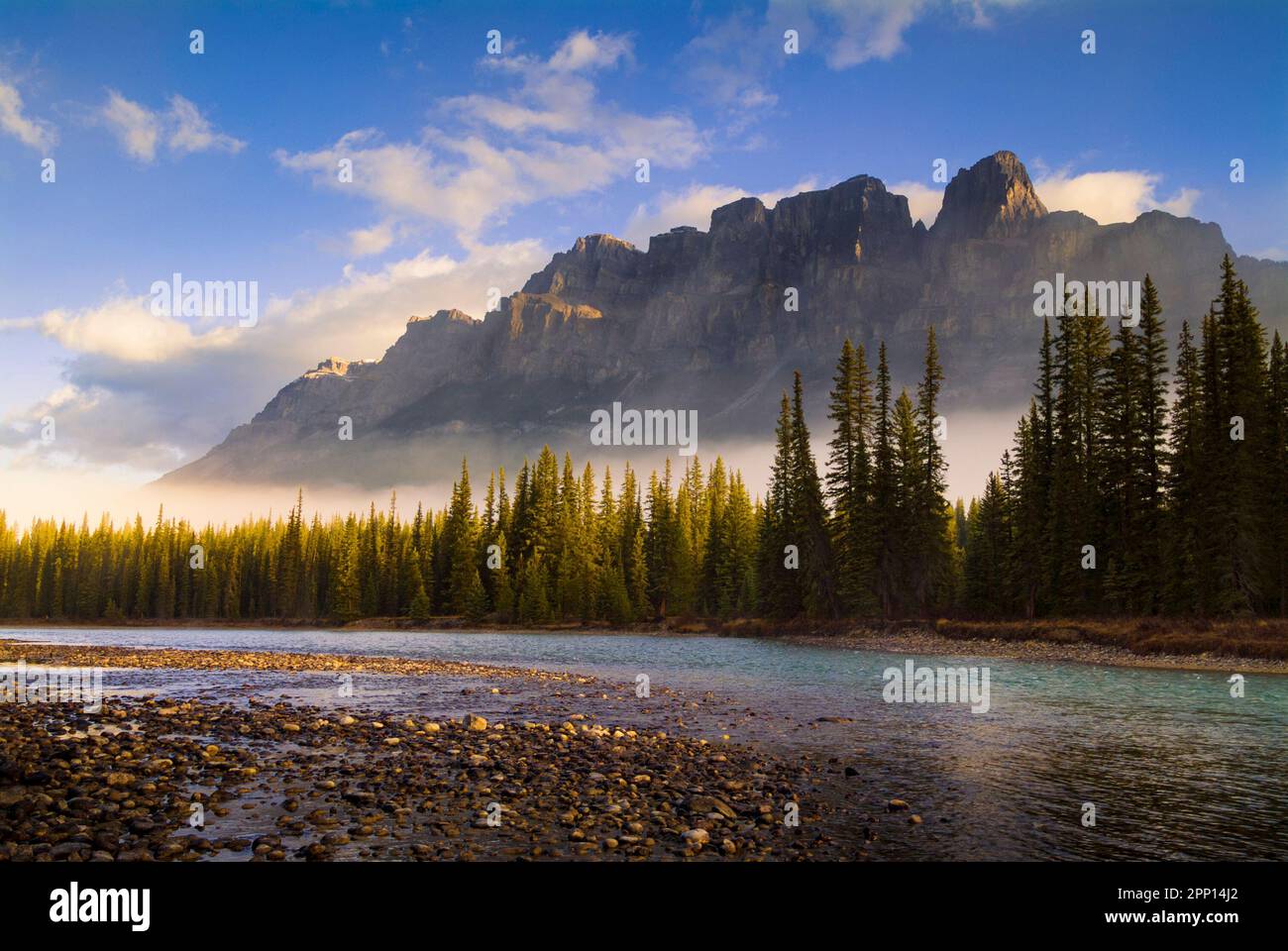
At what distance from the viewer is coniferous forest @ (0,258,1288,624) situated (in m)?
50.1

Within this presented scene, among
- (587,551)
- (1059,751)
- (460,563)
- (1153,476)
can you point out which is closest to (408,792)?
(1059,751)

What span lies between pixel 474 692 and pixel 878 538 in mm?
49796

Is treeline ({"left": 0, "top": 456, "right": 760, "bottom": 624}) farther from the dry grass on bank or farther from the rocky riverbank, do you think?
the rocky riverbank

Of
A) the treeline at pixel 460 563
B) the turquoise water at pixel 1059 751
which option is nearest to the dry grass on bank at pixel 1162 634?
the turquoise water at pixel 1059 751

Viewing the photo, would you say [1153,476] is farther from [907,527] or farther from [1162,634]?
[907,527]

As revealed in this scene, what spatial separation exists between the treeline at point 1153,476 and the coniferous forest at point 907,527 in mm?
151

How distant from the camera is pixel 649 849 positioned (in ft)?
31.7

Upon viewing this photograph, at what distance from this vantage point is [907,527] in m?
68.9

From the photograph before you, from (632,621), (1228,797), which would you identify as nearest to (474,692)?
(1228,797)

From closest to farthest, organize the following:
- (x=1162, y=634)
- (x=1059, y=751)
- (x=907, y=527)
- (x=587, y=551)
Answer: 1. (x=1059, y=751)
2. (x=1162, y=634)
3. (x=907, y=527)
4. (x=587, y=551)

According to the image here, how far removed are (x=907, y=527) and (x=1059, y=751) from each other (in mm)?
53677

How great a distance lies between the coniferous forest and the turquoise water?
66.6ft

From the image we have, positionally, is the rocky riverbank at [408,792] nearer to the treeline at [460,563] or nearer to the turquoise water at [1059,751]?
the turquoise water at [1059,751]
